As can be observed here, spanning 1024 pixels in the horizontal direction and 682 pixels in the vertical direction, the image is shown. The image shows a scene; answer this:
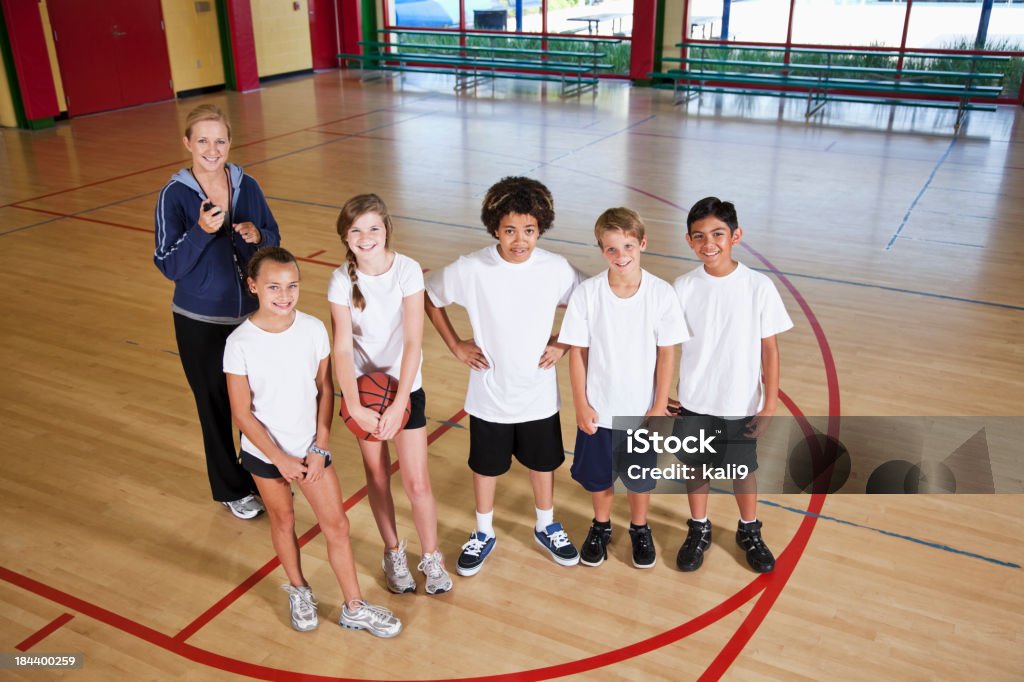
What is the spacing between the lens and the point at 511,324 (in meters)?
2.76

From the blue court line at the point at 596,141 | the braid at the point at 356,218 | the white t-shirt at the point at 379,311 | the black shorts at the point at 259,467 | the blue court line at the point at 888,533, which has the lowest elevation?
the blue court line at the point at 888,533

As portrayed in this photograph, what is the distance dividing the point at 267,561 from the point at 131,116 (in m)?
10.5

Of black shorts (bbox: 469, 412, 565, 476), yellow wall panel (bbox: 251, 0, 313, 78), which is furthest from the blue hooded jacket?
yellow wall panel (bbox: 251, 0, 313, 78)

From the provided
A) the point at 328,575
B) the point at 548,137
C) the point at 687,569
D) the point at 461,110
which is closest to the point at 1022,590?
the point at 687,569

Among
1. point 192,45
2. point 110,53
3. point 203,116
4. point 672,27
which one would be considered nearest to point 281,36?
point 192,45

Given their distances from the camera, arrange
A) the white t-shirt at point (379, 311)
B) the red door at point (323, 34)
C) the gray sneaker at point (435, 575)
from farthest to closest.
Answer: the red door at point (323, 34)
the gray sneaker at point (435, 575)
the white t-shirt at point (379, 311)

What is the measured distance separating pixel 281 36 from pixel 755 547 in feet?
46.1

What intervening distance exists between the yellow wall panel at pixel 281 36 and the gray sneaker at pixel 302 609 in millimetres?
13192

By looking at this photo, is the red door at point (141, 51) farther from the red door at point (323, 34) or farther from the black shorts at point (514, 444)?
the black shorts at point (514, 444)

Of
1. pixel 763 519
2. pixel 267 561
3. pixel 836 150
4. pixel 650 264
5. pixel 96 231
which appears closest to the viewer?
pixel 267 561

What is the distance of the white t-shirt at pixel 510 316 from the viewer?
274 centimetres

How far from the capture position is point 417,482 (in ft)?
9.41

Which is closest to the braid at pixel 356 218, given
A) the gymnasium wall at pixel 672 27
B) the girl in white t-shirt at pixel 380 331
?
the girl in white t-shirt at pixel 380 331

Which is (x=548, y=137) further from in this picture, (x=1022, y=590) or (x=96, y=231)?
(x=1022, y=590)
